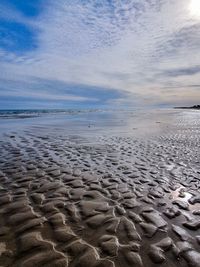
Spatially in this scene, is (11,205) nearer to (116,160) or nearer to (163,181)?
(163,181)

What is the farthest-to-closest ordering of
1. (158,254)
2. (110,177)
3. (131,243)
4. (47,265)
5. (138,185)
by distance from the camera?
(110,177) < (138,185) < (131,243) < (158,254) < (47,265)

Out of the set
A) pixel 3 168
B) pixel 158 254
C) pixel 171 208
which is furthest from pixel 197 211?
pixel 3 168

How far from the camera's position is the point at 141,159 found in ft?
34.3

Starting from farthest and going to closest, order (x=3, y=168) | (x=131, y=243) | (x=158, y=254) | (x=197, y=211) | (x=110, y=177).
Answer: (x=3, y=168) < (x=110, y=177) < (x=197, y=211) < (x=131, y=243) < (x=158, y=254)

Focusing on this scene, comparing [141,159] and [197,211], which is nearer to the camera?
[197,211]

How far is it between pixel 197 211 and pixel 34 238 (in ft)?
12.6

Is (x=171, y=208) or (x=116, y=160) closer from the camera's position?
(x=171, y=208)

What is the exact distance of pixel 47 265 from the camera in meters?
3.46

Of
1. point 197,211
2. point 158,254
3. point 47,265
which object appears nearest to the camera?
point 47,265

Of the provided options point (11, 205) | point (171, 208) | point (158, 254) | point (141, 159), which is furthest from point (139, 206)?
point (141, 159)

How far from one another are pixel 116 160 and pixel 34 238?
6.47 meters

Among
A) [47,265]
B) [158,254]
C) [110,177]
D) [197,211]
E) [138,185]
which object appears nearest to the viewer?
[47,265]

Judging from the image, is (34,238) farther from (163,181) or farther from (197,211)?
(163,181)

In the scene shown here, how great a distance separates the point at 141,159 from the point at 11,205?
6.57 metres
